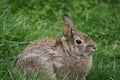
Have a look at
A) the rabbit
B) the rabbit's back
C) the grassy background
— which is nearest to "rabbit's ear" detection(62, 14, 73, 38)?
the rabbit

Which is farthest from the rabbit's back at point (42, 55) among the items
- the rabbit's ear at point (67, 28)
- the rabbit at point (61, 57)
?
the rabbit's ear at point (67, 28)

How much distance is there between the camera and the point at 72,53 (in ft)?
22.7

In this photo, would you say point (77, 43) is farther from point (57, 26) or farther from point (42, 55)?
point (57, 26)

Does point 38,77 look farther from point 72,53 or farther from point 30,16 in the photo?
point 30,16

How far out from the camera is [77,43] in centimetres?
688

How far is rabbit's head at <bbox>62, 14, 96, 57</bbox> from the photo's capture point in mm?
6836

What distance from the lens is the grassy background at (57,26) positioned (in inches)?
299

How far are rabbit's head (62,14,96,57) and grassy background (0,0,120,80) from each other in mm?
705

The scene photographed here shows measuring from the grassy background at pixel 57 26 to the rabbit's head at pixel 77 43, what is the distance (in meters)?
0.71

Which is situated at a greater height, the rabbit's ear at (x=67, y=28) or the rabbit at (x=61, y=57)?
the rabbit's ear at (x=67, y=28)

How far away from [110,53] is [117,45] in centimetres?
44

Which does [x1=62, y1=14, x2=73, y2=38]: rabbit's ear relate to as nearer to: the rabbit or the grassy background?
the rabbit

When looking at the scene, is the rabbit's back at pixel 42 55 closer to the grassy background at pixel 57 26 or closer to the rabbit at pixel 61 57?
the rabbit at pixel 61 57

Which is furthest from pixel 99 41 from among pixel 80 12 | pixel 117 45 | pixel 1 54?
pixel 1 54
